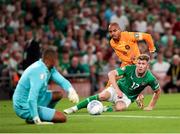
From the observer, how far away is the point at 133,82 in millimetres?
16594

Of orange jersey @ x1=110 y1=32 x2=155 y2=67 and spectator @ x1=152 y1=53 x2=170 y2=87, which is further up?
orange jersey @ x1=110 y1=32 x2=155 y2=67

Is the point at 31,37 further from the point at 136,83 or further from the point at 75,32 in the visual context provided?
the point at 136,83

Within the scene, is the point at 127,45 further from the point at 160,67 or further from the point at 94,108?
the point at 160,67

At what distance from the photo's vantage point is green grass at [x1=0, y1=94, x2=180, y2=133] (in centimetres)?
1275

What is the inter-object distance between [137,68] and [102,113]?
126 cm

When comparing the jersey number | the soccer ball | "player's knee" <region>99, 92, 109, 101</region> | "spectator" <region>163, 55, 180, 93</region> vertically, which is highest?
the jersey number

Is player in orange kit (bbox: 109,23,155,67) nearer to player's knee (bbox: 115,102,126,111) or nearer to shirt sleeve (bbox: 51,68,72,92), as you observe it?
player's knee (bbox: 115,102,126,111)

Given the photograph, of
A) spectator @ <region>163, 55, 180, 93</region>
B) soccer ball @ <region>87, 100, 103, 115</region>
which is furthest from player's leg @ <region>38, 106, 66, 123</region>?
spectator @ <region>163, 55, 180, 93</region>

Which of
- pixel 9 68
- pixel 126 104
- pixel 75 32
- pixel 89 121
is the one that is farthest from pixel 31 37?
pixel 89 121

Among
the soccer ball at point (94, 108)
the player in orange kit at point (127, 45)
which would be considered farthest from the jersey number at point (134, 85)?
the player in orange kit at point (127, 45)

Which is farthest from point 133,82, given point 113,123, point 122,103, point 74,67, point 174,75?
point 174,75

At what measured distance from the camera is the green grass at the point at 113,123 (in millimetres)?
12750

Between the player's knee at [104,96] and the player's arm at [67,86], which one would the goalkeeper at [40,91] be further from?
the player's knee at [104,96]

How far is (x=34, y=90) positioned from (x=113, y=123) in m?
1.66
